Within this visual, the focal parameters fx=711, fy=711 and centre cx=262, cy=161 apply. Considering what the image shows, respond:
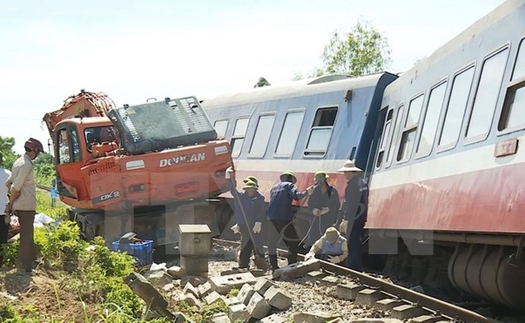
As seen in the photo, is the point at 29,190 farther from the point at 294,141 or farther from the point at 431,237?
the point at 294,141

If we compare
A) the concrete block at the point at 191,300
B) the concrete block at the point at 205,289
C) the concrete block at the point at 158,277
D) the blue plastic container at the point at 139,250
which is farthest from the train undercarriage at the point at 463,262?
the blue plastic container at the point at 139,250

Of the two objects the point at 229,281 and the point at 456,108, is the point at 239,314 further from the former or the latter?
the point at 456,108

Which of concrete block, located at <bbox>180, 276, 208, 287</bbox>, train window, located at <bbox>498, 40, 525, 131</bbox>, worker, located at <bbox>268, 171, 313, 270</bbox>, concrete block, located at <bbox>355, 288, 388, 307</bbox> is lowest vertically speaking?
concrete block, located at <bbox>180, 276, 208, 287</bbox>

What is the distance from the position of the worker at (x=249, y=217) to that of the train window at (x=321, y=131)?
1991 mm

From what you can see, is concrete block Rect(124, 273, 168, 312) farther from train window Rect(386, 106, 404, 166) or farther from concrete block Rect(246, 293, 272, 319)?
train window Rect(386, 106, 404, 166)

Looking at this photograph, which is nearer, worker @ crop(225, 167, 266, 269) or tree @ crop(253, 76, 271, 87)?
worker @ crop(225, 167, 266, 269)

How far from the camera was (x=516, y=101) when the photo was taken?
690cm

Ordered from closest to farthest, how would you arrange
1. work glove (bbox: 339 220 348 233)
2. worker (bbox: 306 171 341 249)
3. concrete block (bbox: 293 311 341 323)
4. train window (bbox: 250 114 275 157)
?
concrete block (bbox: 293 311 341 323) → work glove (bbox: 339 220 348 233) → worker (bbox: 306 171 341 249) → train window (bbox: 250 114 275 157)

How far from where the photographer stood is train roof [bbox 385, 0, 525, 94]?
7359 mm

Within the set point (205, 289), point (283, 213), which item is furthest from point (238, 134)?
point (205, 289)

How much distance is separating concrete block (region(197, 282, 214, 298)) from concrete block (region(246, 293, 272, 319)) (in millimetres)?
1305

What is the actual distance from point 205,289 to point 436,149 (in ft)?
11.9

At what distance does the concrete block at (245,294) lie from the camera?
8797 mm

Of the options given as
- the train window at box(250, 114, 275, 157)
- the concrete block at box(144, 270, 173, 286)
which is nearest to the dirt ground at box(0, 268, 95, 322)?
the concrete block at box(144, 270, 173, 286)
